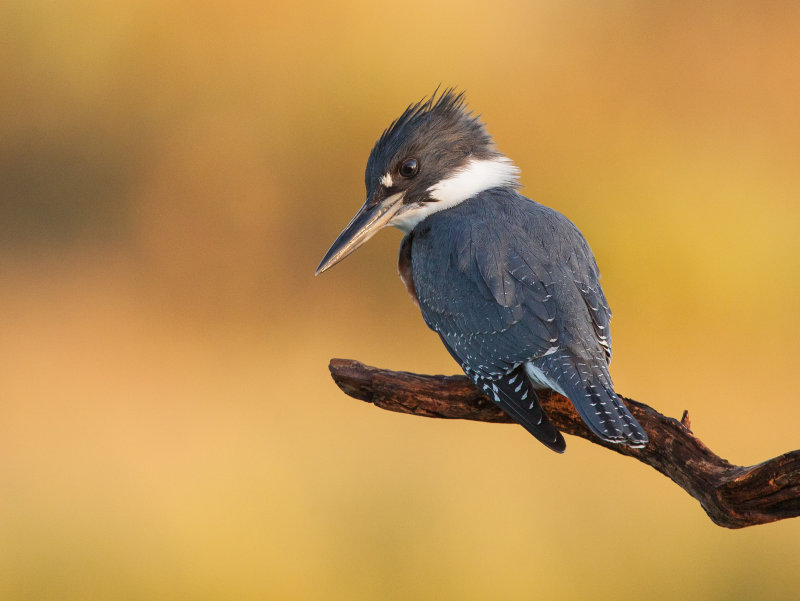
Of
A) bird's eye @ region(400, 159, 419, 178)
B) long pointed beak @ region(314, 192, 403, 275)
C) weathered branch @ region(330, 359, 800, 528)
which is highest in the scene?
bird's eye @ region(400, 159, 419, 178)

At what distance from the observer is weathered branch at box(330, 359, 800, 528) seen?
2.05 metres

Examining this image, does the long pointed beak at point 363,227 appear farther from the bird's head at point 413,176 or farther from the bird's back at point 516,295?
the bird's back at point 516,295

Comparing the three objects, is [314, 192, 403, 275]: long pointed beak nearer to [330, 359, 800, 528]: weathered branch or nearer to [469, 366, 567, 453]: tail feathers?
[330, 359, 800, 528]: weathered branch

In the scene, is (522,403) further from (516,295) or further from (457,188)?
(457,188)

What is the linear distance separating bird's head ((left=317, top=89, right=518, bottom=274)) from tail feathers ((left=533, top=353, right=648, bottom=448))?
27.9 inches

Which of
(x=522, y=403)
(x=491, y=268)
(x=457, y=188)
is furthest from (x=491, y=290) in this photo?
(x=457, y=188)

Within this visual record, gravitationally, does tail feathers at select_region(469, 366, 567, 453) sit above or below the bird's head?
below

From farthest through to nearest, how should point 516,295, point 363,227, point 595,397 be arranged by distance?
point 363,227 < point 516,295 < point 595,397

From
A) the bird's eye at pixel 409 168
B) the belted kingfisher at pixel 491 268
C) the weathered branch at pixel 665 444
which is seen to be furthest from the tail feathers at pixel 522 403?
the bird's eye at pixel 409 168

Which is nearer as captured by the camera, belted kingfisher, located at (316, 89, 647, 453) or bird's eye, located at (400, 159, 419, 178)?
belted kingfisher, located at (316, 89, 647, 453)

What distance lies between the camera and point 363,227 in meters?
2.88

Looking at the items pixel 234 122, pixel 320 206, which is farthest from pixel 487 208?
pixel 234 122

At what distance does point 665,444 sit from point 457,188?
41.0 inches

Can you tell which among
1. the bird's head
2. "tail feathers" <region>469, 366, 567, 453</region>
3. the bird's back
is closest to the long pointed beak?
the bird's head
